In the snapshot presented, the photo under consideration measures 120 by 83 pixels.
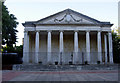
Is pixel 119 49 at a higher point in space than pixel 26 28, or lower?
lower

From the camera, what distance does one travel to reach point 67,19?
29906 mm

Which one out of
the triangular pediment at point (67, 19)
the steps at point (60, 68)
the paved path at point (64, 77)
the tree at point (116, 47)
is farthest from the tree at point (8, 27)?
the tree at point (116, 47)

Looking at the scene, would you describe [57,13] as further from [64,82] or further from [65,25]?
[64,82]

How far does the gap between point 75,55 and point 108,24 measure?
32.4 feet

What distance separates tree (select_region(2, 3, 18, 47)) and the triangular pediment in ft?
17.0

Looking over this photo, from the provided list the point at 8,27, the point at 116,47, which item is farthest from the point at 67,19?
the point at 116,47

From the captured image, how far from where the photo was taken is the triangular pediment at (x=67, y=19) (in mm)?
29844

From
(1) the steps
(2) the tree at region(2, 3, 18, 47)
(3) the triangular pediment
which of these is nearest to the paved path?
(1) the steps

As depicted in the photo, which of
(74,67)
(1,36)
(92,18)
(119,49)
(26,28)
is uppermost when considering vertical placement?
(92,18)

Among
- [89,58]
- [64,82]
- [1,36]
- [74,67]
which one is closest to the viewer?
[64,82]

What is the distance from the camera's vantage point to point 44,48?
34344 mm

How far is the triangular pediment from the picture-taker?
29.8 metres

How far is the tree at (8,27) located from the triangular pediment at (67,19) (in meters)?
5.17

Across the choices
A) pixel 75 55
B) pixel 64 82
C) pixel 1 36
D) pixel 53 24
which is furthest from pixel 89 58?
pixel 64 82
